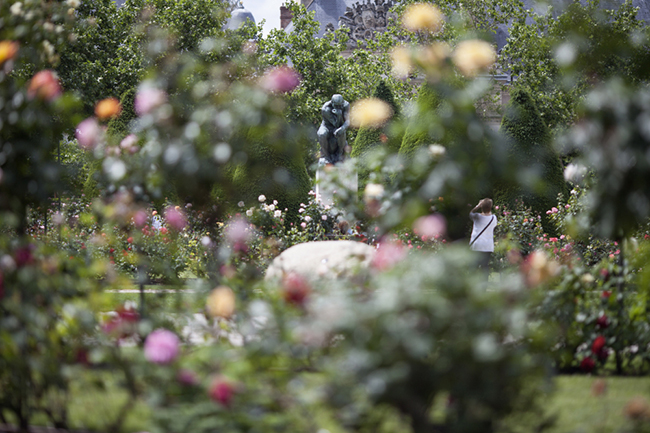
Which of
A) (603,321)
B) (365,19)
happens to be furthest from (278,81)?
(365,19)

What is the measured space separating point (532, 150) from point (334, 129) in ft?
15.7

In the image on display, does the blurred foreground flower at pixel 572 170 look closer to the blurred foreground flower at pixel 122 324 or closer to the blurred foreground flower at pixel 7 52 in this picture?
the blurred foreground flower at pixel 122 324

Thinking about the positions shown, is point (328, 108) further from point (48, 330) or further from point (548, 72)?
point (548, 72)

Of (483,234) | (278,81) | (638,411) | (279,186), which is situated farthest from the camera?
(279,186)

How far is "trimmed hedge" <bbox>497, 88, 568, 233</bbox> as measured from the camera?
45.1 ft

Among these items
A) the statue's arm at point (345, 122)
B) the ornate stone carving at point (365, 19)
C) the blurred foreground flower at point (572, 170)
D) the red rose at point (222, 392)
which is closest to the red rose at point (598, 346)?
the blurred foreground flower at point (572, 170)

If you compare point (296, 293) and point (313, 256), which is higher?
point (313, 256)

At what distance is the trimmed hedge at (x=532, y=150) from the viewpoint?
1376 centimetres

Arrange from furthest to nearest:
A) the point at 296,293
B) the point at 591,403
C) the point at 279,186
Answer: the point at 279,186, the point at 591,403, the point at 296,293

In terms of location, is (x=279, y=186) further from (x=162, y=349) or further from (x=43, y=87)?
(x=162, y=349)

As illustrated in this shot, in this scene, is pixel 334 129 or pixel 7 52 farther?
Result: pixel 334 129

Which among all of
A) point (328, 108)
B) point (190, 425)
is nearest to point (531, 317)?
point (190, 425)

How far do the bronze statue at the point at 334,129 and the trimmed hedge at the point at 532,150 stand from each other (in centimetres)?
362

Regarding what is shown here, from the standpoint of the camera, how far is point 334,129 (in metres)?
13.0
